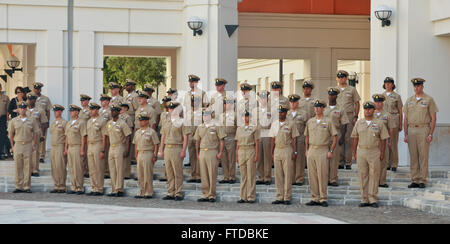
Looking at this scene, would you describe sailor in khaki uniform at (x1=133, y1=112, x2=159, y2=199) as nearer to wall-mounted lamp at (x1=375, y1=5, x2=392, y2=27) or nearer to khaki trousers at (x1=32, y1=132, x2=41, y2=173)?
khaki trousers at (x1=32, y1=132, x2=41, y2=173)

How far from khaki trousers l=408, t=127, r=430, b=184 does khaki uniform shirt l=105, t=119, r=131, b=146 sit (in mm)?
5120

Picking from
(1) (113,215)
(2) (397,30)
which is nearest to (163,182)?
(1) (113,215)

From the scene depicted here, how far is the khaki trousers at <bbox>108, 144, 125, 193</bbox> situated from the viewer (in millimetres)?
15133

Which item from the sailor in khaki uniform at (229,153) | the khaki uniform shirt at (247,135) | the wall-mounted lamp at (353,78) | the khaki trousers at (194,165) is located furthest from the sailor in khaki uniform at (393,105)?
the wall-mounted lamp at (353,78)

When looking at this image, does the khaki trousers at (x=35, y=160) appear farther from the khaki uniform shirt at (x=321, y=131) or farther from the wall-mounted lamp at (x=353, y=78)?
the wall-mounted lamp at (x=353, y=78)

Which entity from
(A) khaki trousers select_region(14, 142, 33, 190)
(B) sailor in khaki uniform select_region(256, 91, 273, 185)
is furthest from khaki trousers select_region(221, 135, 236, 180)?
(A) khaki trousers select_region(14, 142, 33, 190)

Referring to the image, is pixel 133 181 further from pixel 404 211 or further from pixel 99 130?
pixel 404 211

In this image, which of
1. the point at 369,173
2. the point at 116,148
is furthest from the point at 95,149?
the point at 369,173

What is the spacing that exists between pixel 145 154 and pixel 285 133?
2.56 m

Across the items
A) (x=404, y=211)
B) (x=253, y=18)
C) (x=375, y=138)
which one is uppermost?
(x=253, y=18)

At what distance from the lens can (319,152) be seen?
45.9ft

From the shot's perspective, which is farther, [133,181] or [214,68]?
[214,68]
